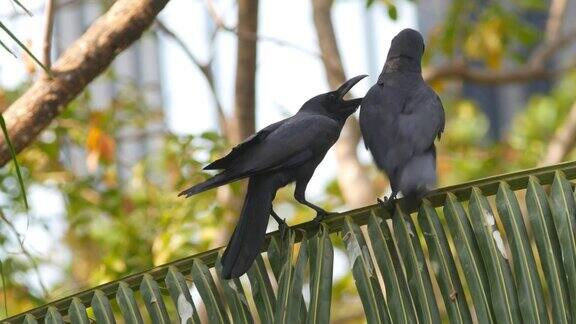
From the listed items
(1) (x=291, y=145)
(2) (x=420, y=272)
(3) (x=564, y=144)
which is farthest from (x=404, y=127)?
(3) (x=564, y=144)

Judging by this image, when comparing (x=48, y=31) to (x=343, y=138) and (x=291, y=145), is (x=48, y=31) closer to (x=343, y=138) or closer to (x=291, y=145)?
(x=291, y=145)

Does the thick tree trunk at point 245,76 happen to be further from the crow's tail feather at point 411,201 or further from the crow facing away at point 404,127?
the crow's tail feather at point 411,201

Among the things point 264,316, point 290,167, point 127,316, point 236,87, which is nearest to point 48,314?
point 127,316

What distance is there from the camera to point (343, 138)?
6578 millimetres

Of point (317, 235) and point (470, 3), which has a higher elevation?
point (470, 3)

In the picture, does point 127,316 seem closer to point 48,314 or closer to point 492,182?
point 48,314

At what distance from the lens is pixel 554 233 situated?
277 centimetres

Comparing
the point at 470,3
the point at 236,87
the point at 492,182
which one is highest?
the point at 470,3

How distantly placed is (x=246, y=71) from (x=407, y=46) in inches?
Answer: 74.4

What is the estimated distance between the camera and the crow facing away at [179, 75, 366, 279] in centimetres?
282

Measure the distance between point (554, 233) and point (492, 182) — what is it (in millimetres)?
202

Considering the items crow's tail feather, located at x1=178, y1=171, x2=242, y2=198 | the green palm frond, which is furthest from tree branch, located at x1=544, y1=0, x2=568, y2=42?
crow's tail feather, located at x1=178, y1=171, x2=242, y2=198

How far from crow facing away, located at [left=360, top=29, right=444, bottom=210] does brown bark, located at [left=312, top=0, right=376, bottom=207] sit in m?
2.93

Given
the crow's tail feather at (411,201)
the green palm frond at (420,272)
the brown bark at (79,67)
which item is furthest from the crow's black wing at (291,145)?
the brown bark at (79,67)
